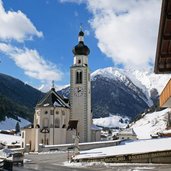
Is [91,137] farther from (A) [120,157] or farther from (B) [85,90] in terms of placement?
(A) [120,157]

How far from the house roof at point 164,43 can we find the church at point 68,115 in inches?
2333

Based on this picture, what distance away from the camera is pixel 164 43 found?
17.9m

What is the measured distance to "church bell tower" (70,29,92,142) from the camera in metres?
88.6

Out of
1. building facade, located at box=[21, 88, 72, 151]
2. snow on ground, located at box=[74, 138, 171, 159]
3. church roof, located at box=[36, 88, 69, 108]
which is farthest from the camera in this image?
church roof, located at box=[36, 88, 69, 108]

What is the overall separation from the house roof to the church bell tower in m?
63.8

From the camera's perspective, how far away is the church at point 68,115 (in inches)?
3327

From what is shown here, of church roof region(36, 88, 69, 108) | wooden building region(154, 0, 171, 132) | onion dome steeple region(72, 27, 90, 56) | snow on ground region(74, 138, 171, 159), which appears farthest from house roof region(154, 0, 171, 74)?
onion dome steeple region(72, 27, 90, 56)

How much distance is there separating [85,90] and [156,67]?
6617cm

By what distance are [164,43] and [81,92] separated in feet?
238

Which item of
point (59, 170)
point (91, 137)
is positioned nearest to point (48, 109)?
point (91, 137)

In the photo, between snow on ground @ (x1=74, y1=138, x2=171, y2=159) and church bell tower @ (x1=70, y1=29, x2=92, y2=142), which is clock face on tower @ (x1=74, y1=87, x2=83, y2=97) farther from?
snow on ground @ (x1=74, y1=138, x2=171, y2=159)

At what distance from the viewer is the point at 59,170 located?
3450cm

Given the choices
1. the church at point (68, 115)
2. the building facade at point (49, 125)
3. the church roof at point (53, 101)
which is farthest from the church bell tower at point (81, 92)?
the building facade at point (49, 125)

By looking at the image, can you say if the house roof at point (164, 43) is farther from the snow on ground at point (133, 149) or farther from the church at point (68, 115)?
the church at point (68, 115)
